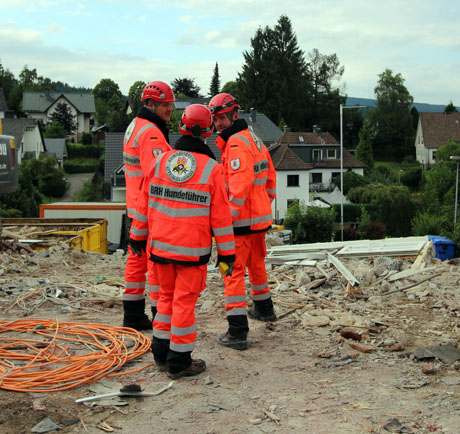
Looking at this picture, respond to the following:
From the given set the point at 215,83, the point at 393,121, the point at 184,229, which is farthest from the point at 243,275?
the point at 215,83

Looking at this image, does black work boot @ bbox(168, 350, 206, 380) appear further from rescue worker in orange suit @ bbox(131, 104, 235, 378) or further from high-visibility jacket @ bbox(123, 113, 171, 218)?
high-visibility jacket @ bbox(123, 113, 171, 218)

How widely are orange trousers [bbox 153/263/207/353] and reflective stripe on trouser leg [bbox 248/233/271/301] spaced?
139cm

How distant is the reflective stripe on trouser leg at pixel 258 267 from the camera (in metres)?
6.82

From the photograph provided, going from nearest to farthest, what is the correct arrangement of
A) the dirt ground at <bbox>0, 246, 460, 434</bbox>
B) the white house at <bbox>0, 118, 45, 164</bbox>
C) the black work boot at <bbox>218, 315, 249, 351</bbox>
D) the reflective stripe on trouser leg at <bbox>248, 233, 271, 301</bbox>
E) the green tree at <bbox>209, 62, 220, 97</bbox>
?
1. the dirt ground at <bbox>0, 246, 460, 434</bbox>
2. the black work boot at <bbox>218, 315, 249, 351</bbox>
3. the reflective stripe on trouser leg at <bbox>248, 233, 271, 301</bbox>
4. the white house at <bbox>0, 118, 45, 164</bbox>
5. the green tree at <bbox>209, 62, 220, 97</bbox>

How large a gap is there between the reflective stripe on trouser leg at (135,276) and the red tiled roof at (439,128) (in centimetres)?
7510

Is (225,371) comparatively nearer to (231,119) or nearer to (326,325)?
(326,325)

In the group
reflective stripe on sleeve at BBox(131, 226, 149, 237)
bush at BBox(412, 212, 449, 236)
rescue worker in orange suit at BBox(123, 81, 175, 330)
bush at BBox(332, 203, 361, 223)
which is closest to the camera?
reflective stripe on sleeve at BBox(131, 226, 149, 237)

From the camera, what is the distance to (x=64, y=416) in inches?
185

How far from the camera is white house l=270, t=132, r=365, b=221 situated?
53375mm

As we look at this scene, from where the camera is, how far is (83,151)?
231ft

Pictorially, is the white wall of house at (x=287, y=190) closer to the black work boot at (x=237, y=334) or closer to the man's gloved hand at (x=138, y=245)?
the black work boot at (x=237, y=334)

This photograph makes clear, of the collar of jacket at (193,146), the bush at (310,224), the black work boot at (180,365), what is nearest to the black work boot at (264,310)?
the black work boot at (180,365)

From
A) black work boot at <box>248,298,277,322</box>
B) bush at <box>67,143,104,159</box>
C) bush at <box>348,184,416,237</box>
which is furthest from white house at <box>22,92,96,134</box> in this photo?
black work boot at <box>248,298,277,322</box>

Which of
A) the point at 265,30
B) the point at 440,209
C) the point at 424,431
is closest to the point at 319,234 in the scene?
the point at 440,209
